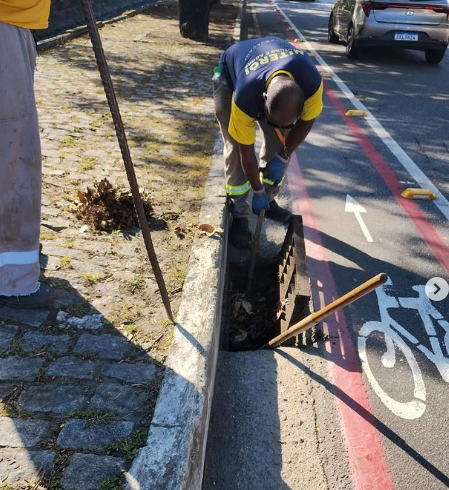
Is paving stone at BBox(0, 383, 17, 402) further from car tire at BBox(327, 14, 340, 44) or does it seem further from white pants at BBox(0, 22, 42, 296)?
car tire at BBox(327, 14, 340, 44)

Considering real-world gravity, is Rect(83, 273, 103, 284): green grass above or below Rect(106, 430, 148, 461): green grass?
above

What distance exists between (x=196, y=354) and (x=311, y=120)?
6.82 feet

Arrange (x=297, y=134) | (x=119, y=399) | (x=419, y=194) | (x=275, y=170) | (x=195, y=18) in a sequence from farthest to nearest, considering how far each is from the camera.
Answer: (x=195, y=18), (x=419, y=194), (x=275, y=170), (x=297, y=134), (x=119, y=399)

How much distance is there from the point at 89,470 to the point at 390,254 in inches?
124

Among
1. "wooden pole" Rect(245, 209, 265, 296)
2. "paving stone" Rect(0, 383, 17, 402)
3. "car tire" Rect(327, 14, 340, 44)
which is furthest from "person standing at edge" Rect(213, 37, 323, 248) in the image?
"car tire" Rect(327, 14, 340, 44)

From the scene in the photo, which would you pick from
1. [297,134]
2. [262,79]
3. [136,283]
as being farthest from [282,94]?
[136,283]

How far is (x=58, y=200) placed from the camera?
4.33 meters

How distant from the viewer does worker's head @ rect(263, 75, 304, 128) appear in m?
3.03

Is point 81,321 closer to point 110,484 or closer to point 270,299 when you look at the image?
point 110,484

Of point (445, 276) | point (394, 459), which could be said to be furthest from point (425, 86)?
point (394, 459)

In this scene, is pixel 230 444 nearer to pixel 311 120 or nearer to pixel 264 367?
pixel 264 367

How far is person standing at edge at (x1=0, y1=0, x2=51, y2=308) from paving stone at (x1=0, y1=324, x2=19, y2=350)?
0.52ft

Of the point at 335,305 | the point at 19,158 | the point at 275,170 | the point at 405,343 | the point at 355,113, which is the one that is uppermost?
the point at 19,158

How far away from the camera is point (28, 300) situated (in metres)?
2.95
